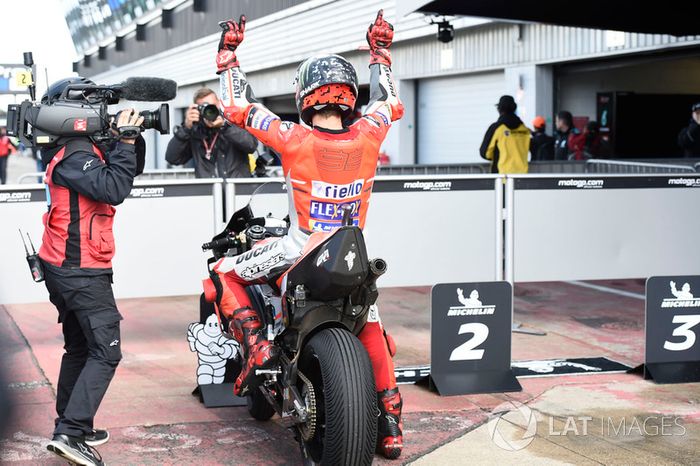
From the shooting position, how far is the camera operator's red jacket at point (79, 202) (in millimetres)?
5289

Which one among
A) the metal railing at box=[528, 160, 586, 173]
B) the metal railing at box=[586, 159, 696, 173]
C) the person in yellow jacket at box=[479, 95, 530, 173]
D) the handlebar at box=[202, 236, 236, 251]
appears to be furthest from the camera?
the metal railing at box=[528, 160, 586, 173]

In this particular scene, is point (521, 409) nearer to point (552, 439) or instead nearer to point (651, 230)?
point (552, 439)

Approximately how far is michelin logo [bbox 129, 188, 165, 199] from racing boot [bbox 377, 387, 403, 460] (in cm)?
350

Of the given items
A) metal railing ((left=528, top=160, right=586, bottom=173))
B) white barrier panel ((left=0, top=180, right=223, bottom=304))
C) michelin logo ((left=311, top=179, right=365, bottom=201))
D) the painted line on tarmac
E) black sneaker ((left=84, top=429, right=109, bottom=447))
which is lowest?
the painted line on tarmac

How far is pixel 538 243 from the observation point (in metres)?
8.95

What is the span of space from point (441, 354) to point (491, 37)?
1403cm

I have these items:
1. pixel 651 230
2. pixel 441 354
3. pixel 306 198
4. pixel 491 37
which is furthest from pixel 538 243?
pixel 491 37

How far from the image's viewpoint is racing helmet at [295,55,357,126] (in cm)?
534

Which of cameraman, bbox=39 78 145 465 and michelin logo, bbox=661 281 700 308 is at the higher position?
cameraman, bbox=39 78 145 465

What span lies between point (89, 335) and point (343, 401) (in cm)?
147

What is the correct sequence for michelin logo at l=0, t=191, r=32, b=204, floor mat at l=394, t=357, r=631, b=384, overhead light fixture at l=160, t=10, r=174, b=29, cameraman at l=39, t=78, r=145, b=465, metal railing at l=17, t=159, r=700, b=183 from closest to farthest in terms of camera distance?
cameraman at l=39, t=78, r=145, b=465 → floor mat at l=394, t=357, r=631, b=384 → michelin logo at l=0, t=191, r=32, b=204 → metal railing at l=17, t=159, r=700, b=183 → overhead light fixture at l=160, t=10, r=174, b=29

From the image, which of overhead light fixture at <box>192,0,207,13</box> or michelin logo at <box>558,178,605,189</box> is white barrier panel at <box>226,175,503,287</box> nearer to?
michelin logo at <box>558,178,605,189</box>

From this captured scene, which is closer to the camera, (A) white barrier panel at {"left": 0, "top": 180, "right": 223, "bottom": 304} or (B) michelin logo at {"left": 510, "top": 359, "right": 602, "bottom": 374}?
(B) michelin logo at {"left": 510, "top": 359, "right": 602, "bottom": 374}

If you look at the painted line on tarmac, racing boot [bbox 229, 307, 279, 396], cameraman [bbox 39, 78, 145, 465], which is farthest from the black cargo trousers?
the painted line on tarmac
